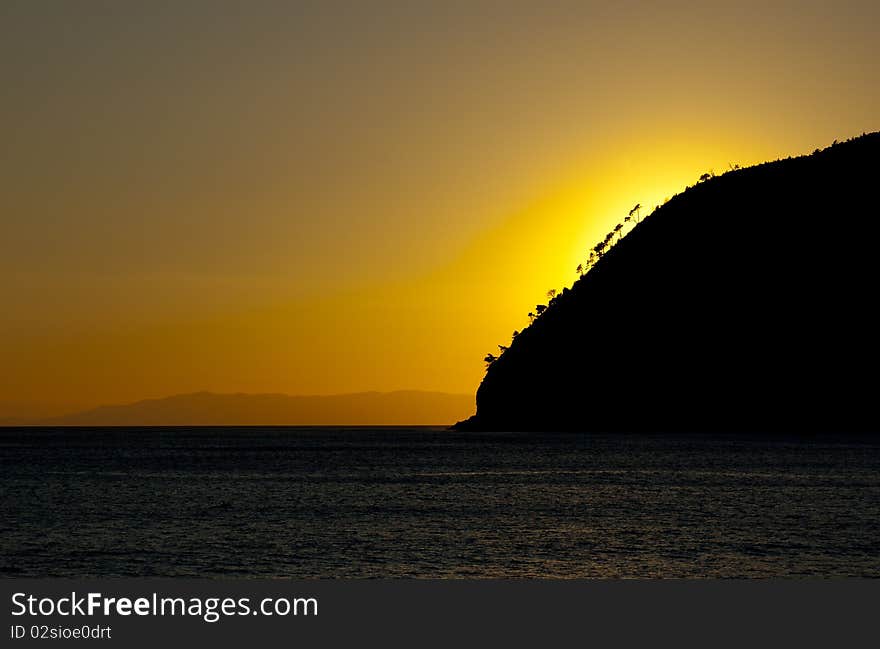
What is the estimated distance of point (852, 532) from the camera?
199ft

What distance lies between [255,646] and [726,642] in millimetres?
10708

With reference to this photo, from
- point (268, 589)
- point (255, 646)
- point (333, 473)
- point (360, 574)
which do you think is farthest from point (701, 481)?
point (255, 646)

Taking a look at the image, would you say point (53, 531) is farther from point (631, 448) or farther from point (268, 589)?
point (631, 448)

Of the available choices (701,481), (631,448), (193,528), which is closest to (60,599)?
(193,528)

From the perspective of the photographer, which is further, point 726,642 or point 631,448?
point 631,448

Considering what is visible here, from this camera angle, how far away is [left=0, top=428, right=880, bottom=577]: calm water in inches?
1954

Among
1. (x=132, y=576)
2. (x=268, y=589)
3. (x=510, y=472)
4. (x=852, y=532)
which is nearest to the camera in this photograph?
(x=268, y=589)

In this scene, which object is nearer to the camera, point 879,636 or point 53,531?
point 879,636

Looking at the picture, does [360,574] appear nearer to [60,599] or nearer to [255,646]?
[60,599]

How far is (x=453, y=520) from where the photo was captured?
222 feet

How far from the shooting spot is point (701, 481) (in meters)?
101

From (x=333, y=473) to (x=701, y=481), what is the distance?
126 feet

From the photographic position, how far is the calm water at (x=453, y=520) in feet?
163

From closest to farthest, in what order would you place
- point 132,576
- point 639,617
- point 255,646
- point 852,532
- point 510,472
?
point 255,646, point 639,617, point 132,576, point 852,532, point 510,472
